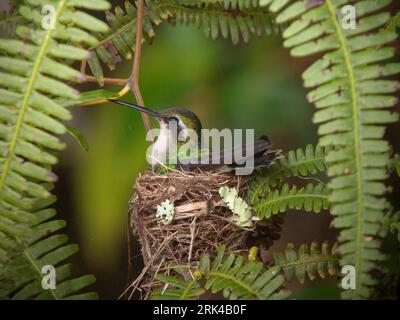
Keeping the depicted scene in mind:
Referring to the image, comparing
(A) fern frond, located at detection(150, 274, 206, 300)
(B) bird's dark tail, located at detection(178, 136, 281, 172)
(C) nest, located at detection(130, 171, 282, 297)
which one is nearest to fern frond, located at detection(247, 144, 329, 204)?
(B) bird's dark tail, located at detection(178, 136, 281, 172)

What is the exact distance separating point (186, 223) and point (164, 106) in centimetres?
111

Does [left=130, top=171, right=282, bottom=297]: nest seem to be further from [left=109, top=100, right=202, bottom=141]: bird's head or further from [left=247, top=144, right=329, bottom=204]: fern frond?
[left=109, top=100, right=202, bottom=141]: bird's head

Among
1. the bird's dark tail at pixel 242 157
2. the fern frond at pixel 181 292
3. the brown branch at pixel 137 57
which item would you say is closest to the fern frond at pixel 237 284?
the fern frond at pixel 181 292

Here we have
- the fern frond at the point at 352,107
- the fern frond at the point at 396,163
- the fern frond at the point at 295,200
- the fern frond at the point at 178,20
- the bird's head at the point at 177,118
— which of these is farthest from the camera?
the bird's head at the point at 177,118

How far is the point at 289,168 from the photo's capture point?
6.54 feet

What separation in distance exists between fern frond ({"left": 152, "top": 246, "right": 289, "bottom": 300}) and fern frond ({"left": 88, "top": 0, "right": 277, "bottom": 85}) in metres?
1.05

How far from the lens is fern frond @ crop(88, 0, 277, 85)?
7.02 feet

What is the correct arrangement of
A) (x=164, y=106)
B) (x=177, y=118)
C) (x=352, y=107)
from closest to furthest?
(x=352, y=107)
(x=177, y=118)
(x=164, y=106)

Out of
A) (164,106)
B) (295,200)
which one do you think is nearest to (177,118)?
(164,106)

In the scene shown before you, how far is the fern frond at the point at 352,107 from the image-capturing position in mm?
1229

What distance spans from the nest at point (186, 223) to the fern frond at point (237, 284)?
0.98ft

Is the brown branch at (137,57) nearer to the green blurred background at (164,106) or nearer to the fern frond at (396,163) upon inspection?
the green blurred background at (164,106)

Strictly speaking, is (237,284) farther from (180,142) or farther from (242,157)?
(180,142)

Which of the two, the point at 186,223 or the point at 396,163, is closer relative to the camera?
the point at 396,163
